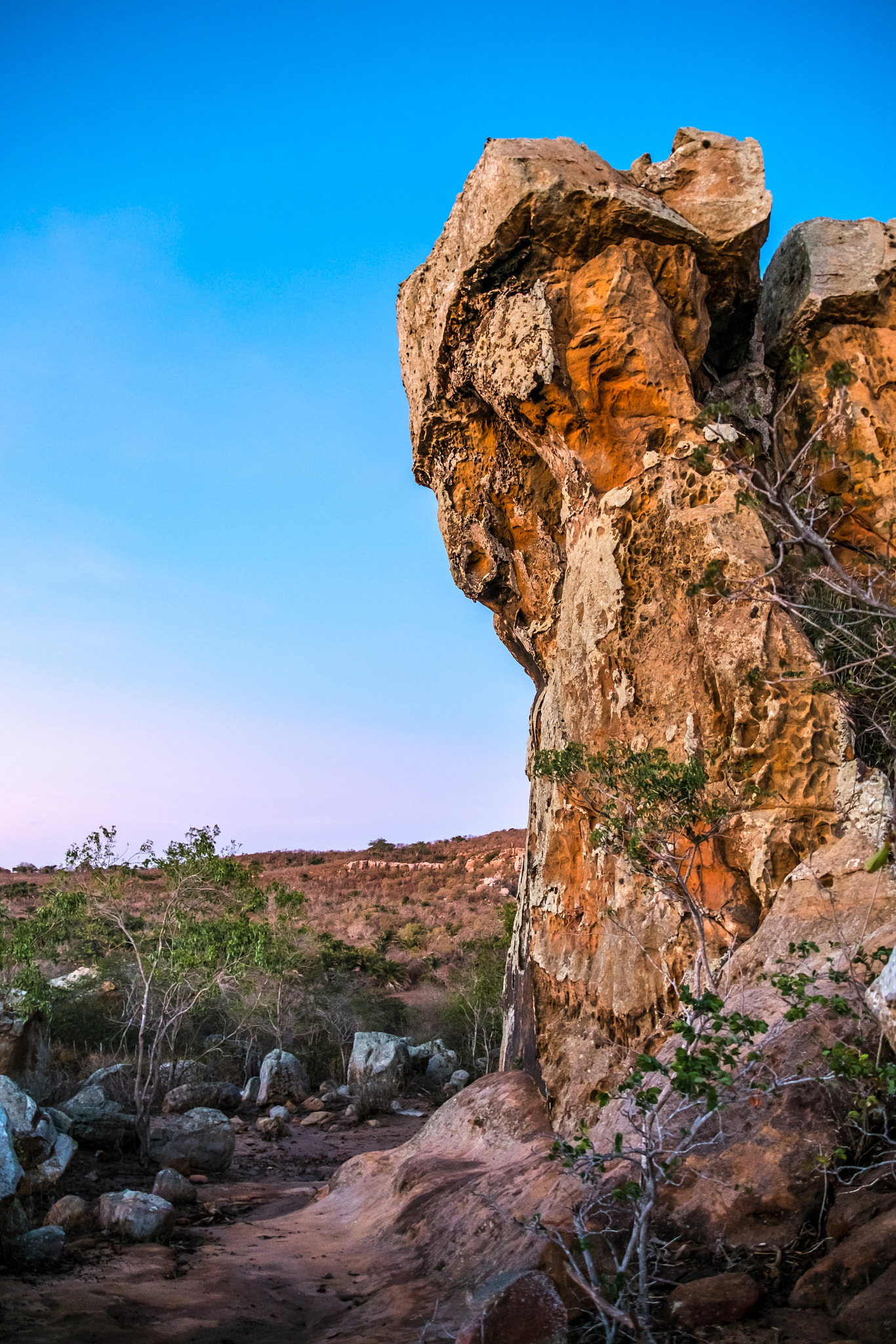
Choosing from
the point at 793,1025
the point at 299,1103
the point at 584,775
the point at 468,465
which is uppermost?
the point at 468,465

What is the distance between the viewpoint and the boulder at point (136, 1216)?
26.6 feet

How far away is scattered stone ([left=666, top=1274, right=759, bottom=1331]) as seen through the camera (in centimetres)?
424

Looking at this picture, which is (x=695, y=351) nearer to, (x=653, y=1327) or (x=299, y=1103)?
(x=653, y=1327)

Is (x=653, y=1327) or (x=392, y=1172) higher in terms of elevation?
(x=653, y=1327)

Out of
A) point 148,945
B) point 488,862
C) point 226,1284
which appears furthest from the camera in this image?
point 488,862

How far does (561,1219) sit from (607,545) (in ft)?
26.1

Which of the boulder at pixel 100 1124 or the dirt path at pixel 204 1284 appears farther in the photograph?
the boulder at pixel 100 1124

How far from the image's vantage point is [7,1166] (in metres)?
6.87

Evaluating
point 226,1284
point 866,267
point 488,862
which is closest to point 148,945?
point 226,1284

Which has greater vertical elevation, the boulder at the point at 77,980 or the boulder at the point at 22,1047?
the boulder at the point at 22,1047

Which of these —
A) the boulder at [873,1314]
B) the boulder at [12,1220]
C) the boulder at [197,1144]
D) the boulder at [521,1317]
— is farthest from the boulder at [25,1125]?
the boulder at [873,1314]

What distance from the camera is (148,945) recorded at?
54.6 feet

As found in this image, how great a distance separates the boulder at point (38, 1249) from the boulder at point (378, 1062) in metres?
11.5

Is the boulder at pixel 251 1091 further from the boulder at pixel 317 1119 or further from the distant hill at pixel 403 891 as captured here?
the distant hill at pixel 403 891
